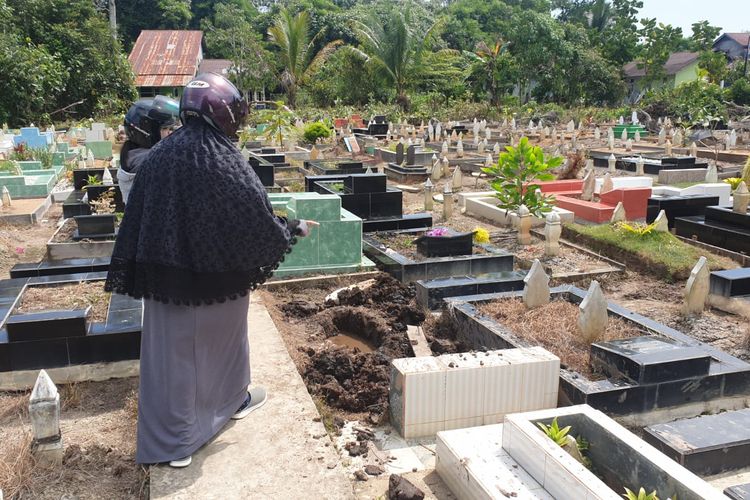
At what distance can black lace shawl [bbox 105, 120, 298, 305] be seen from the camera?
2.77 m

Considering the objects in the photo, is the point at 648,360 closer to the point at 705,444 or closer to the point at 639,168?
the point at 705,444

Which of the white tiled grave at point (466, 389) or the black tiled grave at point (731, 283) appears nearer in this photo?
the white tiled grave at point (466, 389)

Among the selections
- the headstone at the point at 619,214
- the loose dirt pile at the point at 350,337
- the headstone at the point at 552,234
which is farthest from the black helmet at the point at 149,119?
the headstone at the point at 619,214

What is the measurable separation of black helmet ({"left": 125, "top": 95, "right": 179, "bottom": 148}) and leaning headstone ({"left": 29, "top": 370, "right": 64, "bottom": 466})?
1.93 m

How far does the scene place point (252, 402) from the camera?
3.55m

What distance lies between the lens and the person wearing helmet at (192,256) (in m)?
2.78

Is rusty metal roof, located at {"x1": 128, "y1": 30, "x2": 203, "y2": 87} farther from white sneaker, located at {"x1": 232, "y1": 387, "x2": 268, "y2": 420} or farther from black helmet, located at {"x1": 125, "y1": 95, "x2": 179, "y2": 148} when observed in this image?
white sneaker, located at {"x1": 232, "y1": 387, "x2": 268, "y2": 420}

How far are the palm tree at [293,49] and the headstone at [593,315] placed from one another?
27978mm

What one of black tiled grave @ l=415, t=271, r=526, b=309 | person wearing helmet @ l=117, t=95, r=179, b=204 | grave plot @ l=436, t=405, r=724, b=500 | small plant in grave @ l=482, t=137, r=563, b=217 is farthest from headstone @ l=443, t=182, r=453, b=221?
grave plot @ l=436, t=405, r=724, b=500

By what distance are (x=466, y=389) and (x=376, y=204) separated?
5.37m

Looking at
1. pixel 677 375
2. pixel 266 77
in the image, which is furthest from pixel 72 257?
pixel 266 77

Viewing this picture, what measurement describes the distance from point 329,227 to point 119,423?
3.52 m

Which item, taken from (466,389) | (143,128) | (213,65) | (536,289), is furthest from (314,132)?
(213,65)

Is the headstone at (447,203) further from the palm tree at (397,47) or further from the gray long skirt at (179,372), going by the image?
the palm tree at (397,47)
